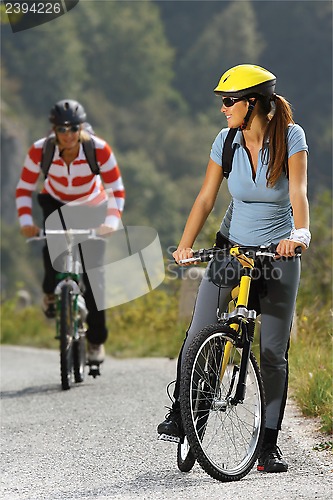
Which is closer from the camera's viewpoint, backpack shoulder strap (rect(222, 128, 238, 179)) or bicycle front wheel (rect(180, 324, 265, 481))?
bicycle front wheel (rect(180, 324, 265, 481))

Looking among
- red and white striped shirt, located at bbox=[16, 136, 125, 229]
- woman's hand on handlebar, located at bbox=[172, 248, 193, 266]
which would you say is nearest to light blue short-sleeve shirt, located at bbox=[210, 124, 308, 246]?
woman's hand on handlebar, located at bbox=[172, 248, 193, 266]

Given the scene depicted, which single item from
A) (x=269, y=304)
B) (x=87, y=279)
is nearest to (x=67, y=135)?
(x=87, y=279)

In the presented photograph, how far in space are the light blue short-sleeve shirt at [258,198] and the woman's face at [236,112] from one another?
7cm

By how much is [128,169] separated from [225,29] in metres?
→ 29.5

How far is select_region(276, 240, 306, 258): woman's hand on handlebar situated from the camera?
4730 millimetres

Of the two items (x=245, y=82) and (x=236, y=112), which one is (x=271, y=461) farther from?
(x=245, y=82)

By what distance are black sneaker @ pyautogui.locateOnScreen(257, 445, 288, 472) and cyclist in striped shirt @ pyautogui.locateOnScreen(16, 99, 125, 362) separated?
3.47 m

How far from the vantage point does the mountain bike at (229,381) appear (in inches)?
191

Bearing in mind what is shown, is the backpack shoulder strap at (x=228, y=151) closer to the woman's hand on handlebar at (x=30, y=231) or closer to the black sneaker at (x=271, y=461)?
the black sneaker at (x=271, y=461)

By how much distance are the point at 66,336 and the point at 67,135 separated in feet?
4.56

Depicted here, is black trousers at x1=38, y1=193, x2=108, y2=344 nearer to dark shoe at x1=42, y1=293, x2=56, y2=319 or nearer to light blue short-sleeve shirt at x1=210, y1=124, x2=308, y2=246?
dark shoe at x1=42, y1=293, x2=56, y2=319

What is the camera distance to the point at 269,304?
5074 mm

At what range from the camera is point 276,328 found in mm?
5070

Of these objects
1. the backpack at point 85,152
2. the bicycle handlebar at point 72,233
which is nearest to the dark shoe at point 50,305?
the bicycle handlebar at point 72,233
